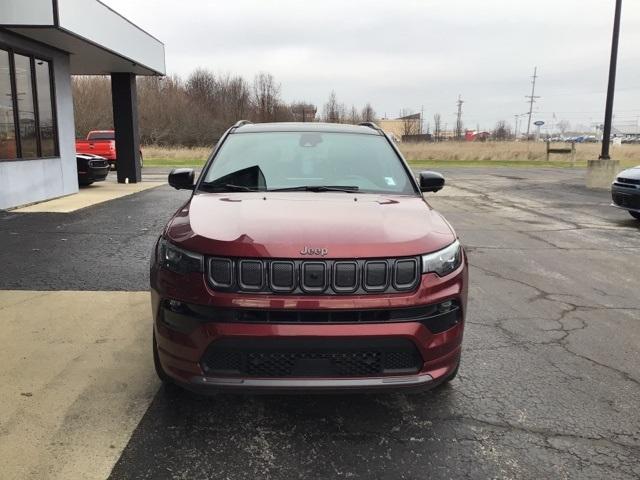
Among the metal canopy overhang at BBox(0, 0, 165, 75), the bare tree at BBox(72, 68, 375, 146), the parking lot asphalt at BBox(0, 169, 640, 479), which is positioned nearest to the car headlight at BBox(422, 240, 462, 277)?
the parking lot asphalt at BBox(0, 169, 640, 479)

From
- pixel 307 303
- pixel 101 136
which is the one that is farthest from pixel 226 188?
pixel 101 136

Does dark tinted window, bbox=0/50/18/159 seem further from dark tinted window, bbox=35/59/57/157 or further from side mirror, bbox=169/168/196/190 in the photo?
side mirror, bbox=169/168/196/190

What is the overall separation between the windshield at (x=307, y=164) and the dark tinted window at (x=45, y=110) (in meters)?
10.7

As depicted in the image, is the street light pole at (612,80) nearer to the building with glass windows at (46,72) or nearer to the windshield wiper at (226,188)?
the building with glass windows at (46,72)

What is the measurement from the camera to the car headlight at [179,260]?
8.96 ft

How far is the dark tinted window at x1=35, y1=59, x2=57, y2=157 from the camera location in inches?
518

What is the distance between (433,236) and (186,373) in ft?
4.79

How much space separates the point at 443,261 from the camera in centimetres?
287

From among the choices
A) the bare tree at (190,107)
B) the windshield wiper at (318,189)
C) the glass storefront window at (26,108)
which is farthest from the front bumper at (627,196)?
the bare tree at (190,107)

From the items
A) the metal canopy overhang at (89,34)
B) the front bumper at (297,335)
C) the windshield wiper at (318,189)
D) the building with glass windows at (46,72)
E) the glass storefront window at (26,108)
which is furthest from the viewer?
the glass storefront window at (26,108)

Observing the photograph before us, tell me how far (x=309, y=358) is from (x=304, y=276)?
0.40 meters

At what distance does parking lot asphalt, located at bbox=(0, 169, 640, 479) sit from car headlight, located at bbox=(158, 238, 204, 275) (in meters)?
0.89

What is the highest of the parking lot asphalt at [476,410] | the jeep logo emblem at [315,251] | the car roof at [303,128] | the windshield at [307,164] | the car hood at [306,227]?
the car roof at [303,128]

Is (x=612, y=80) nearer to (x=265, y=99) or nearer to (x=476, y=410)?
(x=476, y=410)
